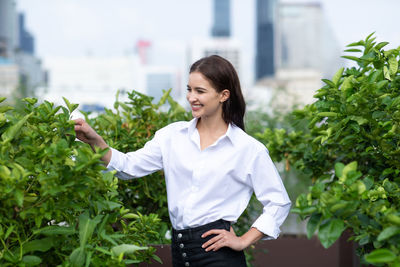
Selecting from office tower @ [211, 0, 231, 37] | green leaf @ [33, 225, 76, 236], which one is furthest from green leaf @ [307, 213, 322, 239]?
office tower @ [211, 0, 231, 37]

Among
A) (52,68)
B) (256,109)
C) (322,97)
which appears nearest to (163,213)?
(322,97)

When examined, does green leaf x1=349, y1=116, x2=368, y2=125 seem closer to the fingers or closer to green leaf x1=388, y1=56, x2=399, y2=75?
green leaf x1=388, y1=56, x2=399, y2=75

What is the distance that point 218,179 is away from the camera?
75.2 inches

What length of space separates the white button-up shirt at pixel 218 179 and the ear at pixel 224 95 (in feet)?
0.40

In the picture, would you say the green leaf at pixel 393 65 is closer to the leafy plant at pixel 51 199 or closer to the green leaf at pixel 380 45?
the green leaf at pixel 380 45

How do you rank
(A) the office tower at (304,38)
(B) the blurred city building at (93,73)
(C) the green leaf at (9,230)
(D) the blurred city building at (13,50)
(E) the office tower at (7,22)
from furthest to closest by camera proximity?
(A) the office tower at (304,38) < (E) the office tower at (7,22) < (B) the blurred city building at (93,73) < (D) the blurred city building at (13,50) < (C) the green leaf at (9,230)

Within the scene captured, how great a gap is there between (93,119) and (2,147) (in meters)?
1.25

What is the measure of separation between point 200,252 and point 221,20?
19372 centimetres

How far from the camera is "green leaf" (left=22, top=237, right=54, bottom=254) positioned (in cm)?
149

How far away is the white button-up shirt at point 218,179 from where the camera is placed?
1906mm

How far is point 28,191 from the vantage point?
156cm

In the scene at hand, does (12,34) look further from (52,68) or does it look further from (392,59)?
(392,59)

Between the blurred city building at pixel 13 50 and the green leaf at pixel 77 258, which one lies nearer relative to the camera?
the green leaf at pixel 77 258

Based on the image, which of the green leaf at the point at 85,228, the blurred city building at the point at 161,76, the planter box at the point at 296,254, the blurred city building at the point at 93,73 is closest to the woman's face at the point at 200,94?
the green leaf at the point at 85,228
